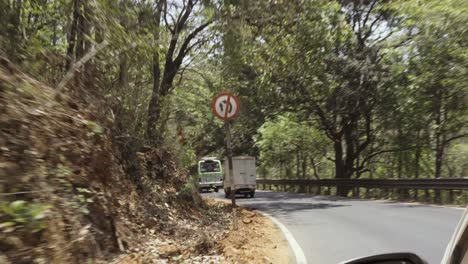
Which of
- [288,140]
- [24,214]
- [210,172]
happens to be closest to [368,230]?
[24,214]

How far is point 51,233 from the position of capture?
5.04 m

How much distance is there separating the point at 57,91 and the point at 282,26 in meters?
12.1

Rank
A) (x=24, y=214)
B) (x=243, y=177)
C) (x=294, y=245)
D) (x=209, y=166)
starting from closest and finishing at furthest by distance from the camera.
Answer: (x=24, y=214) → (x=294, y=245) → (x=243, y=177) → (x=209, y=166)

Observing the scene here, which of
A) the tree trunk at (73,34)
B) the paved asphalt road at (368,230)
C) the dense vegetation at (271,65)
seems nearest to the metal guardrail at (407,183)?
the paved asphalt road at (368,230)

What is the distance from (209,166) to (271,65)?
79.6ft

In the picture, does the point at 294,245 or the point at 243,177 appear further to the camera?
the point at 243,177

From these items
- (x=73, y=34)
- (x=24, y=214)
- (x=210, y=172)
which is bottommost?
(x=24, y=214)

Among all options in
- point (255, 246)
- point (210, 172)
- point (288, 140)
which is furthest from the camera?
point (288, 140)

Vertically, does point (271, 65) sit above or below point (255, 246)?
above

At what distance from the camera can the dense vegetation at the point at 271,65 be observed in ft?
25.1

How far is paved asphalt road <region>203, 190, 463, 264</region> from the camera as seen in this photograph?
31.4ft

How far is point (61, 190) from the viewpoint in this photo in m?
5.65

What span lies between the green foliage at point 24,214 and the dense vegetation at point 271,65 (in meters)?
2.32

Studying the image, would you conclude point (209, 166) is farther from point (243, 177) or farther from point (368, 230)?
point (368, 230)
